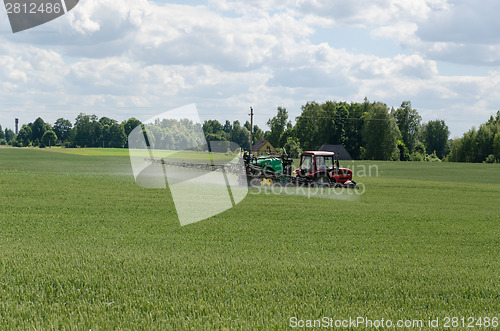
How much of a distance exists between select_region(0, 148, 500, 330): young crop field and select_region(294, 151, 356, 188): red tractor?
730 centimetres

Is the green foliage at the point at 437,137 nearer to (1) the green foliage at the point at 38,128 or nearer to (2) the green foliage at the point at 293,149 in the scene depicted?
(2) the green foliage at the point at 293,149

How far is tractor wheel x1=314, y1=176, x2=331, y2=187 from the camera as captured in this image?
23.4 m

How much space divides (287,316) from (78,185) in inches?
814

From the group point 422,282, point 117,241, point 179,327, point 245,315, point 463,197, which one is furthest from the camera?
point 463,197

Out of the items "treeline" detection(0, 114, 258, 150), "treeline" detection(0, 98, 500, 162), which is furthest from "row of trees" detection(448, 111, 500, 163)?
"treeline" detection(0, 114, 258, 150)

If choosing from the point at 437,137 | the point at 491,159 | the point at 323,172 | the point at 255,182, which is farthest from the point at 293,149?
the point at 323,172

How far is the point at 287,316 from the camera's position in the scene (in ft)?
20.2

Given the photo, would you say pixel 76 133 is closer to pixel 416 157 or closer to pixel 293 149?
pixel 293 149

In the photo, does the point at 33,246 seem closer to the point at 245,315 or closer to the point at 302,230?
the point at 245,315

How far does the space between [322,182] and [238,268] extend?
1573cm

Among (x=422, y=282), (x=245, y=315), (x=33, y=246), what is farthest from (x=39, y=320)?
(x=422, y=282)

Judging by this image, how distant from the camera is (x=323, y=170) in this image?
23.7 m

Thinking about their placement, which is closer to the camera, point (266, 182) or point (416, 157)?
point (266, 182)

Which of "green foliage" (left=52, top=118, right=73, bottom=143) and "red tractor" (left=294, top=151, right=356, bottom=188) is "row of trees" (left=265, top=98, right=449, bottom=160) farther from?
"green foliage" (left=52, top=118, right=73, bottom=143)
